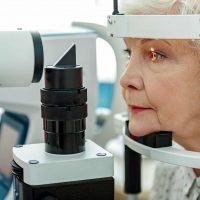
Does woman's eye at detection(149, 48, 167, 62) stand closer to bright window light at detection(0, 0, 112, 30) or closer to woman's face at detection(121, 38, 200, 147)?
woman's face at detection(121, 38, 200, 147)

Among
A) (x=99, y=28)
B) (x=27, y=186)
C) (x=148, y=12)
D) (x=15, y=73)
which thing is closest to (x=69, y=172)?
(x=27, y=186)

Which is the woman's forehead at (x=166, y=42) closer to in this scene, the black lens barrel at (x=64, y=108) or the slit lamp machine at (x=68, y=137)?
the slit lamp machine at (x=68, y=137)

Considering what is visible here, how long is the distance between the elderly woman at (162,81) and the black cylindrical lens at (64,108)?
0.62 ft

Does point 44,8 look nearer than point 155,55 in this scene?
No

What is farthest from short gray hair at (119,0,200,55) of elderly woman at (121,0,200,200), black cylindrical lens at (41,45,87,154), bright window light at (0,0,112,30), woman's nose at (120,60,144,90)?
bright window light at (0,0,112,30)

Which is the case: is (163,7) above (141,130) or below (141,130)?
above

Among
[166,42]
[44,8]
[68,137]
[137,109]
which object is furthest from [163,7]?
[44,8]

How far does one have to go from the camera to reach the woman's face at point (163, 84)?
0.97 meters

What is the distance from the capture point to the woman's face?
3.18ft

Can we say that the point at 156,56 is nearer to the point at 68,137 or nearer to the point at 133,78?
the point at 133,78

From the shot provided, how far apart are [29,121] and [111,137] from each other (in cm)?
45

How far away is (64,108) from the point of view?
2.64ft

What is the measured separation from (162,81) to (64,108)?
9.8 inches

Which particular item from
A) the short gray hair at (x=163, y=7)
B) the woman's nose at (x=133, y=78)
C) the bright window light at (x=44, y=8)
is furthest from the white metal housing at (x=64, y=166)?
the bright window light at (x=44, y=8)
